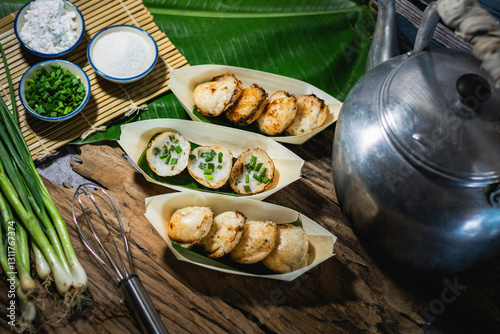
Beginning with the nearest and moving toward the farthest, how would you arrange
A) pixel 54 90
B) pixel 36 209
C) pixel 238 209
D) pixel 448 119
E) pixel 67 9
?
1. pixel 448 119
2. pixel 36 209
3. pixel 238 209
4. pixel 54 90
5. pixel 67 9

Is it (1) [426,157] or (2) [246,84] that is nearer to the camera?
(1) [426,157]

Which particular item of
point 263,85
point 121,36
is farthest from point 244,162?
point 121,36

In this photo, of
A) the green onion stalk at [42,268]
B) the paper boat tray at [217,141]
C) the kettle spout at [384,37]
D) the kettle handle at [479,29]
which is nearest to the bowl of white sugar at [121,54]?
the paper boat tray at [217,141]

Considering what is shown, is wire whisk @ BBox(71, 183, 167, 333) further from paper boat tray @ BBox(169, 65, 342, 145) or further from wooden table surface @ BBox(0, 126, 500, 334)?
paper boat tray @ BBox(169, 65, 342, 145)

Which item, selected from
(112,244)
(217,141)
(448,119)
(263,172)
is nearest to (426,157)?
(448,119)

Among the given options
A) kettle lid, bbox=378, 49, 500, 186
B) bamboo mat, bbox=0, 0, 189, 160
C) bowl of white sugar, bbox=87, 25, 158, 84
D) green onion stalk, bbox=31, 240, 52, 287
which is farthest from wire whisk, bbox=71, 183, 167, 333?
kettle lid, bbox=378, 49, 500, 186

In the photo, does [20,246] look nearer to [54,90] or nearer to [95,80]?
[54,90]

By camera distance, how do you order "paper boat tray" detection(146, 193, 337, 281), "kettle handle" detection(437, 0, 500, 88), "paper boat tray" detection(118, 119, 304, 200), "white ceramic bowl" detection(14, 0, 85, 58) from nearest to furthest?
"kettle handle" detection(437, 0, 500, 88) < "paper boat tray" detection(146, 193, 337, 281) < "paper boat tray" detection(118, 119, 304, 200) < "white ceramic bowl" detection(14, 0, 85, 58)

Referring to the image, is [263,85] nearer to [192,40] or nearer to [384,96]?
[192,40]
